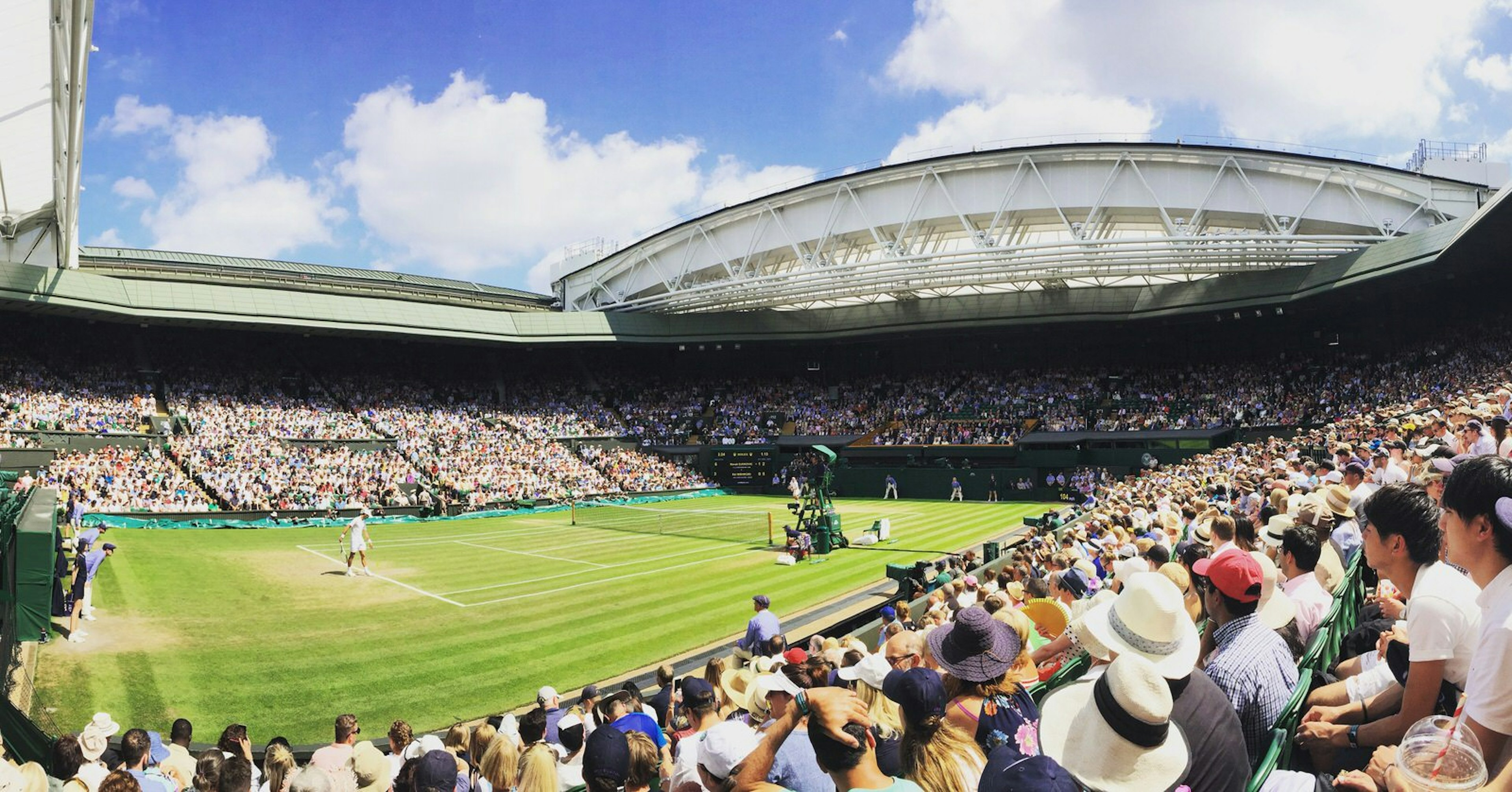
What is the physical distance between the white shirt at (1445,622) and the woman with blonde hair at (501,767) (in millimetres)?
4624

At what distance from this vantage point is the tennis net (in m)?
28.7

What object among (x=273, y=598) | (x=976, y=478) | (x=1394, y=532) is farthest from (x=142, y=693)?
(x=976, y=478)

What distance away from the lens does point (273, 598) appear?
17484mm

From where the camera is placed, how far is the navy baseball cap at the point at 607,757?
151 inches

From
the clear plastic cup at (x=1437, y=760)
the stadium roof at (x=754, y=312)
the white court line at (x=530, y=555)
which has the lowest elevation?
the white court line at (x=530, y=555)

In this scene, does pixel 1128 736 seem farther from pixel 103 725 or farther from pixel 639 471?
pixel 639 471

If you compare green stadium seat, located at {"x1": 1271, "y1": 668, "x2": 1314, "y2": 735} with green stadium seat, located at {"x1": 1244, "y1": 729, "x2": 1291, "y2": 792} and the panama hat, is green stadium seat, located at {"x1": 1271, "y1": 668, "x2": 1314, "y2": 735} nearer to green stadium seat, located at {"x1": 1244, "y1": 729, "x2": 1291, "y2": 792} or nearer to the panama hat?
green stadium seat, located at {"x1": 1244, "y1": 729, "x2": 1291, "y2": 792}

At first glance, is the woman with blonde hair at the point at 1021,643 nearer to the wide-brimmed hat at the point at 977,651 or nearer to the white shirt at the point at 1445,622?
the wide-brimmed hat at the point at 977,651

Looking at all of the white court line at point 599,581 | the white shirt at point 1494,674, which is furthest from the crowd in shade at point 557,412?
the white shirt at point 1494,674

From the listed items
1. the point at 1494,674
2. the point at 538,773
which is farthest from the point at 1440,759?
the point at 538,773

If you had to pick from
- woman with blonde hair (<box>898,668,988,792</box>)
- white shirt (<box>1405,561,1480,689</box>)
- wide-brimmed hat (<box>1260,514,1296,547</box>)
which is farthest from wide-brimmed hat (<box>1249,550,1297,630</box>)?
woman with blonde hair (<box>898,668,988,792</box>)

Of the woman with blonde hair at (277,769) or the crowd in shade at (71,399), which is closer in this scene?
the woman with blonde hair at (277,769)

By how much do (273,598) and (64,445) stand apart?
22924mm

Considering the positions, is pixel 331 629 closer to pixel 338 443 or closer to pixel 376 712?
pixel 376 712
